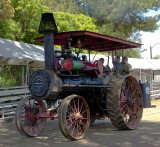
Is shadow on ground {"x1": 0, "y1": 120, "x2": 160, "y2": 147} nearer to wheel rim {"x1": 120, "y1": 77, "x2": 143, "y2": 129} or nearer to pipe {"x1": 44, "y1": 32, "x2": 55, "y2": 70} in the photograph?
wheel rim {"x1": 120, "y1": 77, "x2": 143, "y2": 129}

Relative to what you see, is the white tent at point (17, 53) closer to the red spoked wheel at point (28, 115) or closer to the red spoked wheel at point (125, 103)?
the red spoked wheel at point (28, 115)

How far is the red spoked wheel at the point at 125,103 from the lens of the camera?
6371 mm

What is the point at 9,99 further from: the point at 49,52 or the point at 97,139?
the point at 97,139

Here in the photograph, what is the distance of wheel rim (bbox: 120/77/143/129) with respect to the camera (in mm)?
6886

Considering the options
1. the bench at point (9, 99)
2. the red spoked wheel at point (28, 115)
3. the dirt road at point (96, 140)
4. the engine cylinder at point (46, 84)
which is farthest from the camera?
the bench at point (9, 99)

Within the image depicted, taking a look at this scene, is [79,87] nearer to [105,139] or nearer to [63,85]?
[63,85]

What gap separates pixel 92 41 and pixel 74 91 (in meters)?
1.50

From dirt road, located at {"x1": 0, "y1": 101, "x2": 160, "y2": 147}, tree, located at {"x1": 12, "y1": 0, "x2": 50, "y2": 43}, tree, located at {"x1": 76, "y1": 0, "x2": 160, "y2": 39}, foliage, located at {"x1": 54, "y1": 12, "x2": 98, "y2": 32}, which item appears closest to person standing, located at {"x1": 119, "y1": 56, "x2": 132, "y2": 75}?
dirt road, located at {"x1": 0, "y1": 101, "x2": 160, "y2": 147}

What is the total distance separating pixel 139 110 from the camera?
24.0 ft

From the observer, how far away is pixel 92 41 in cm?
709

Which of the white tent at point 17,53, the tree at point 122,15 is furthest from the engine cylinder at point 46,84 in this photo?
the tree at point 122,15

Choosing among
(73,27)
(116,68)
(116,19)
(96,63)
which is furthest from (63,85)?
(116,19)

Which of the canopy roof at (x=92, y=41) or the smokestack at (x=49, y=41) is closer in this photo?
the smokestack at (x=49, y=41)

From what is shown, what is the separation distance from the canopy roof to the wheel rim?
989mm
